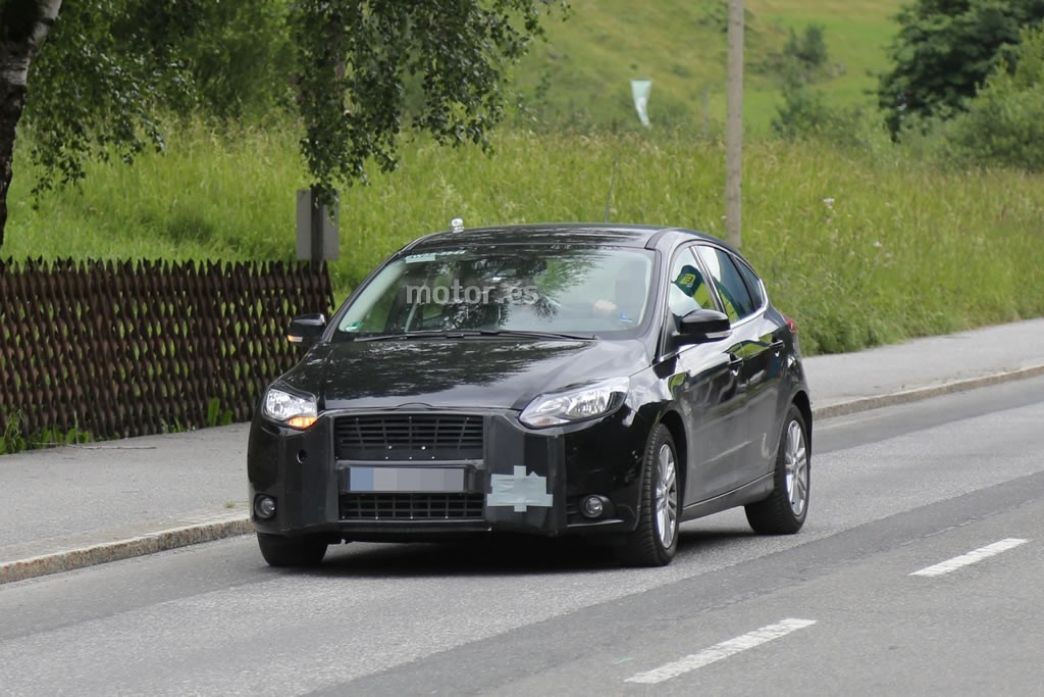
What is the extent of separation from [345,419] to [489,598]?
1076 mm

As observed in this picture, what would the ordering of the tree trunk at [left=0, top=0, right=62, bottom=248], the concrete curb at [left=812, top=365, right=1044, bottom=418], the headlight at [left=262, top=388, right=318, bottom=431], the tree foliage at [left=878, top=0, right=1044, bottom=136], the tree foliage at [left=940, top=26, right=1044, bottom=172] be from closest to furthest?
the headlight at [left=262, top=388, right=318, bottom=431]
the tree trunk at [left=0, top=0, right=62, bottom=248]
the concrete curb at [left=812, top=365, right=1044, bottom=418]
the tree foliage at [left=940, top=26, right=1044, bottom=172]
the tree foliage at [left=878, top=0, right=1044, bottom=136]

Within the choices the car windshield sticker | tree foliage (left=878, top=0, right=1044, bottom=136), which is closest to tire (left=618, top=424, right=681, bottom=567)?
the car windshield sticker

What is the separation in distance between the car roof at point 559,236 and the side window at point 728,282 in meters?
0.25

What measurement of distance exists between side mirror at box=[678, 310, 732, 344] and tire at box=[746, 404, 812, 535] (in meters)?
1.43

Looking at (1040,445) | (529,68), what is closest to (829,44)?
(529,68)

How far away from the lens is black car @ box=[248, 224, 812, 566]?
976 centimetres

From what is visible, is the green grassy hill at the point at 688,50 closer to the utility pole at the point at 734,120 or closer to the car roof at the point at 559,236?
the utility pole at the point at 734,120

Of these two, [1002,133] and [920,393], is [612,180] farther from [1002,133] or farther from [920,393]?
[1002,133]

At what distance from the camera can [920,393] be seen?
2320 centimetres

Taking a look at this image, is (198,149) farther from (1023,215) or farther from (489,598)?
(489,598)

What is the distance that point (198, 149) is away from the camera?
111 feet

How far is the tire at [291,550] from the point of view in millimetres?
10398

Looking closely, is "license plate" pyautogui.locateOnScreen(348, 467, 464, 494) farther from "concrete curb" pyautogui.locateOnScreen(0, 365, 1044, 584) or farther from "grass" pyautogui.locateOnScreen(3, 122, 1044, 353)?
"grass" pyautogui.locateOnScreen(3, 122, 1044, 353)

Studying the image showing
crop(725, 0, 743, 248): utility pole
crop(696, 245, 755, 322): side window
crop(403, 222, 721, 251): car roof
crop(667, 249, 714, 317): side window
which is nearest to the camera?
crop(667, 249, 714, 317): side window
